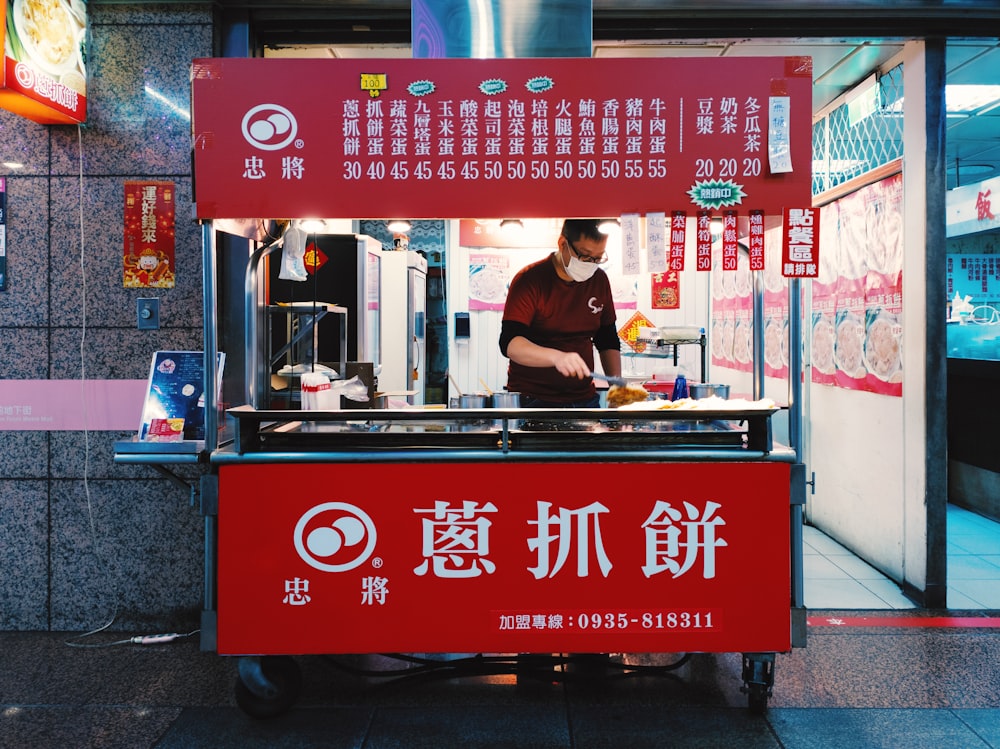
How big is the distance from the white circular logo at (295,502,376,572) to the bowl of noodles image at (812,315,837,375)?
13.0ft

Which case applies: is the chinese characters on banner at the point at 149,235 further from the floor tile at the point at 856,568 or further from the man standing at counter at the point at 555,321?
the floor tile at the point at 856,568

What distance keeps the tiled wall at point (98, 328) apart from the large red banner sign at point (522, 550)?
1225 mm

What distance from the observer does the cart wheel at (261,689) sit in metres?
3.01

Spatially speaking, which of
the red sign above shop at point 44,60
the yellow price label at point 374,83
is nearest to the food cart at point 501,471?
Answer: the yellow price label at point 374,83

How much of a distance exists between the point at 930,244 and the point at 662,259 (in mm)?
2097

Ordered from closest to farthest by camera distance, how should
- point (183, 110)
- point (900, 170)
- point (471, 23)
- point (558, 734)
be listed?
point (558, 734)
point (471, 23)
point (183, 110)
point (900, 170)

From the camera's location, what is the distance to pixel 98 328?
12.8 ft

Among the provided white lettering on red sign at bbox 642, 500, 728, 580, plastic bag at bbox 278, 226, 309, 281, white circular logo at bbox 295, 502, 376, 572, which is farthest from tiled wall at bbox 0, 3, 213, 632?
white lettering on red sign at bbox 642, 500, 728, 580

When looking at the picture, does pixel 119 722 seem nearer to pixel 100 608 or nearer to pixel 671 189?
pixel 100 608

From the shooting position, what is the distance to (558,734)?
9.46ft

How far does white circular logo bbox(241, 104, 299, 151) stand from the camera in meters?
2.94

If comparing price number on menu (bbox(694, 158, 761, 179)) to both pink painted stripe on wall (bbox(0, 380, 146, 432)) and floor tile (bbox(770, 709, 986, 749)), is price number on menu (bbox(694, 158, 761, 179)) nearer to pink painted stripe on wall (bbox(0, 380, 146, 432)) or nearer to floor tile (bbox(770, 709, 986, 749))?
floor tile (bbox(770, 709, 986, 749))

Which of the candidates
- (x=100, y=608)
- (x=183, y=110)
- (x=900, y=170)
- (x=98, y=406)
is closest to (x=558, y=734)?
(x=100, y=608)

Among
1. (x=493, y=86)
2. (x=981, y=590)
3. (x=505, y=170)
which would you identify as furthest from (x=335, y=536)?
(x=981, y=590)
